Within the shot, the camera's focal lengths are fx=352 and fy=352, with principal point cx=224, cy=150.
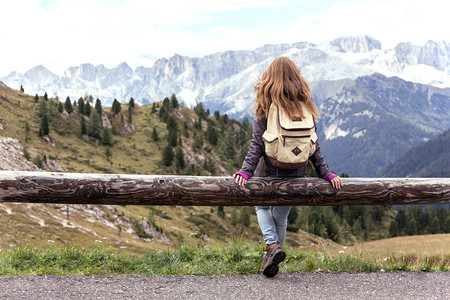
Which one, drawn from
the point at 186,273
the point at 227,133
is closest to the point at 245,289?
the point at 186,273

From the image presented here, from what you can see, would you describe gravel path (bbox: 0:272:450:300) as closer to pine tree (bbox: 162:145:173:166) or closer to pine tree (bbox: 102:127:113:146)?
pine tree (bbox: 102:127:113:146)

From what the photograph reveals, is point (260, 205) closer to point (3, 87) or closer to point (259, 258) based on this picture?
point (259, 258)

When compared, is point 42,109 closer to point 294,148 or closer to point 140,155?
point 140,155

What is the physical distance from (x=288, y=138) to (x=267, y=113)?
1.98ft

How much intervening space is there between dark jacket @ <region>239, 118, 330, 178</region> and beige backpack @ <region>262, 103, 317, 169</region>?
0.13 metres

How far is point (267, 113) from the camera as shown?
574 centimetres

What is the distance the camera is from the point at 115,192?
5750 mm

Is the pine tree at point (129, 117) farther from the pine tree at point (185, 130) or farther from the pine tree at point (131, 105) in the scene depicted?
the pine tree at point (185, 130)

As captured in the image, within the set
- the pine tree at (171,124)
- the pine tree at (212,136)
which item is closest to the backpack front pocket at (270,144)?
the pine tree at (171,124)

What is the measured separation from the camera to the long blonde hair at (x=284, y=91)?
559cm

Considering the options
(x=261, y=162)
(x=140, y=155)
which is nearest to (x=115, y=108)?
(x=140, y=155)

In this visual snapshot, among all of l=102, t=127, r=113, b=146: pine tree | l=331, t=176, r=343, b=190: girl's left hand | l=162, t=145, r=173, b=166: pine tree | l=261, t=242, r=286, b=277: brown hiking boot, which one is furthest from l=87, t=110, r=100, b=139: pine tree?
l=331, t=176, r=343, b=190: girl's left hand

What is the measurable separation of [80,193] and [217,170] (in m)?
102

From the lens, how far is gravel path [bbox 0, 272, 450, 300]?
5227 mm
